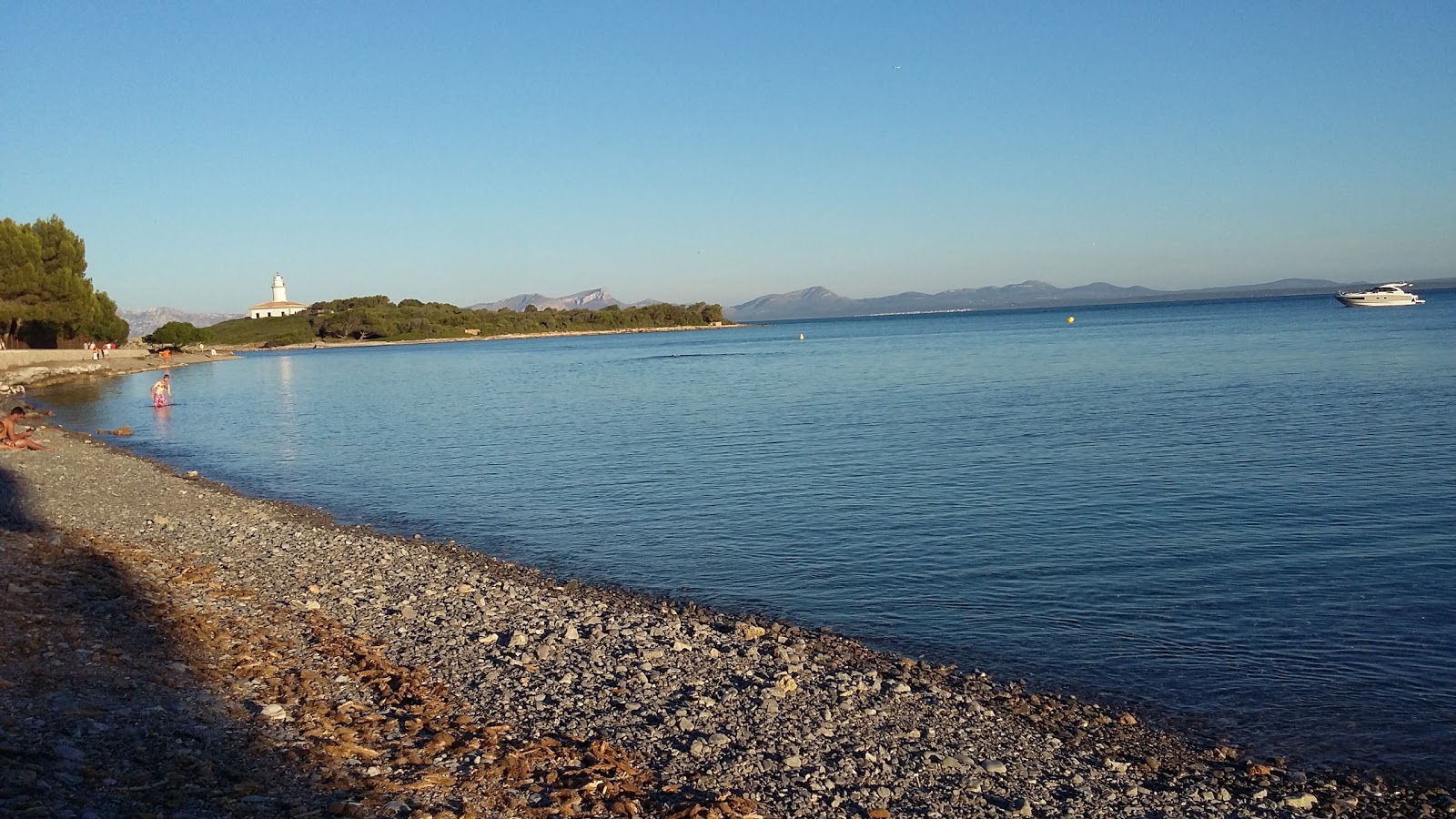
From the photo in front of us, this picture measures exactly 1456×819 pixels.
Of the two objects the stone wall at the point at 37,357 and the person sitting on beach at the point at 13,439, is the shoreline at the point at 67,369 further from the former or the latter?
the person sitting on beach at the point at 13,439

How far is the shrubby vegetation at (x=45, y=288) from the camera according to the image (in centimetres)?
7750

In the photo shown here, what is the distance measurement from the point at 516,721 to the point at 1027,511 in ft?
42.2

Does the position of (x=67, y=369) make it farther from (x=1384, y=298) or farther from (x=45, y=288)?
(x=1384, y=298)

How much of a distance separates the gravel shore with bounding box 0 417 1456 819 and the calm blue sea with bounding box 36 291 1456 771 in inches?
43.8

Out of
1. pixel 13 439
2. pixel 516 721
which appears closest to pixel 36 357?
pixel 13 439

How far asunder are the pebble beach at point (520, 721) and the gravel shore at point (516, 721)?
3cm

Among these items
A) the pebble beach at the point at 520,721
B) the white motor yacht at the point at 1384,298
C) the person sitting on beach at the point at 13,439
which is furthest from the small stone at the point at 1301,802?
the white motor yacht at the point at 1384,298

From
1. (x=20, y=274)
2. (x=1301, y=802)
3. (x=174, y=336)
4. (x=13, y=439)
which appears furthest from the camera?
(x=174, y=336)

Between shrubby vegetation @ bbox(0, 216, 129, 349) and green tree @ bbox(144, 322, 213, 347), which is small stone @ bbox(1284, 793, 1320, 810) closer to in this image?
shrubby vegetation @ bbox(0, 216, 129, 349)

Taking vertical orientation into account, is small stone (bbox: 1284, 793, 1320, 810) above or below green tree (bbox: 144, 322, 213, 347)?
below

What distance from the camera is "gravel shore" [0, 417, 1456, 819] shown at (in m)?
7.20

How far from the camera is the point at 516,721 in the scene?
9.05m

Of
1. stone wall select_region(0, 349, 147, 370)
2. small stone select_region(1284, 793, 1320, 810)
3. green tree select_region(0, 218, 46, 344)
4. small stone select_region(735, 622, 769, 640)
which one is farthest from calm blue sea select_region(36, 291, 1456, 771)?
green tree select_region(0, 218, 46, 344)

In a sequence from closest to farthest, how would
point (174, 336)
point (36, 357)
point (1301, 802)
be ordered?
1. point (1301, 802)
2. point (36, 357)
3. point (174, 336)
